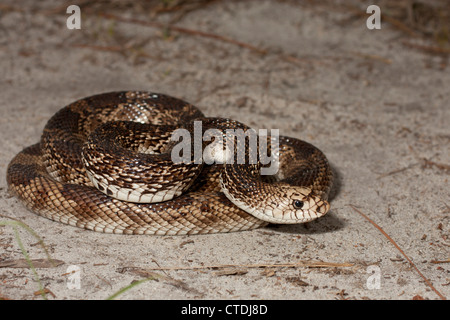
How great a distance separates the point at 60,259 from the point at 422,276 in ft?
10.8

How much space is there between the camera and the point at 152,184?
4723 millimetres

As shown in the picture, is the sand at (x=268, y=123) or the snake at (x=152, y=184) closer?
the sand at (x=268, y=123)

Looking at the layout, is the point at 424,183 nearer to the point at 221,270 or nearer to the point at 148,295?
the point at 221,270

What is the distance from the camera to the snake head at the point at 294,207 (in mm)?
4746

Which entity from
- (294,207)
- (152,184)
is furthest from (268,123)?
(152,184)

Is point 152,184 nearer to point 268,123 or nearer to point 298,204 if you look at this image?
point 298,204

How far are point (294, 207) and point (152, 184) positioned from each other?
1.39 metres

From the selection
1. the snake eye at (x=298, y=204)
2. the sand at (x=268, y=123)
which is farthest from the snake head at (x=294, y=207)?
the sand at (x=268, y=123)

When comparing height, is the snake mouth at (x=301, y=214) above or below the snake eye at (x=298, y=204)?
below

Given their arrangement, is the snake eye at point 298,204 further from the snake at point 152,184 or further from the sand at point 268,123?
the sand at point 268,123

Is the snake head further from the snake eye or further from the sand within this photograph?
the sand

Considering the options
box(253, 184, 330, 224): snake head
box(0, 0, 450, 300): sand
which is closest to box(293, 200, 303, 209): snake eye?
box(253, 184, 330, 224): snake head

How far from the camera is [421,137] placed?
279 inches
